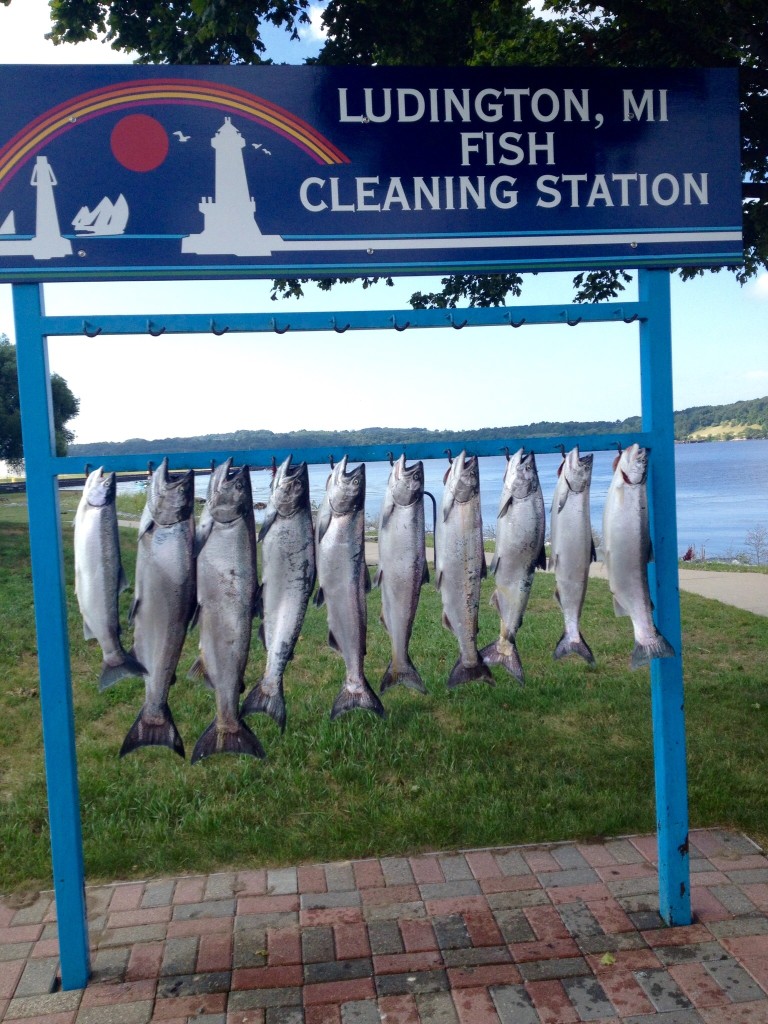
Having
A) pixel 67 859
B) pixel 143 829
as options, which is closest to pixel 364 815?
pixel 143 829

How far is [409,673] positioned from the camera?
3.44 meters

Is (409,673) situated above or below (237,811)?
above

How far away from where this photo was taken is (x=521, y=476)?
337 cm

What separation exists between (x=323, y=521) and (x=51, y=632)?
1.17 metres

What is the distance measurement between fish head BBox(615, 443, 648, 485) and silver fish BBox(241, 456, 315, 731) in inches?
50.5

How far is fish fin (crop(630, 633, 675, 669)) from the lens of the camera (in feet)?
11.3

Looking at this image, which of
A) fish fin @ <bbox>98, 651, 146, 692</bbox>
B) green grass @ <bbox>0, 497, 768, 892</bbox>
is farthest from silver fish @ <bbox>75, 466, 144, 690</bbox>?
green grass @ <bbox>0, 497, 768, 892</bbox>

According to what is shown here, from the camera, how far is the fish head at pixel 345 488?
3.25 meters

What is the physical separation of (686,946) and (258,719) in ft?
10.9

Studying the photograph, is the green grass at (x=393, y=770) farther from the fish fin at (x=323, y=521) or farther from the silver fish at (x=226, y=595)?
the fish fin at (x=323, y=521)

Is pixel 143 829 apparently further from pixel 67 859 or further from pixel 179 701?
pixel 179 701

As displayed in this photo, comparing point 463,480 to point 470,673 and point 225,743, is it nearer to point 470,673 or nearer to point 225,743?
point 470,673

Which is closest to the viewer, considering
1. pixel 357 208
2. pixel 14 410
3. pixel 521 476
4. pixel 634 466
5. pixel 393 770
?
pixel 521 476

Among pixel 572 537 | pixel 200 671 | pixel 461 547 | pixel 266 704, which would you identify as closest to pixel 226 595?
pixel 200 671
